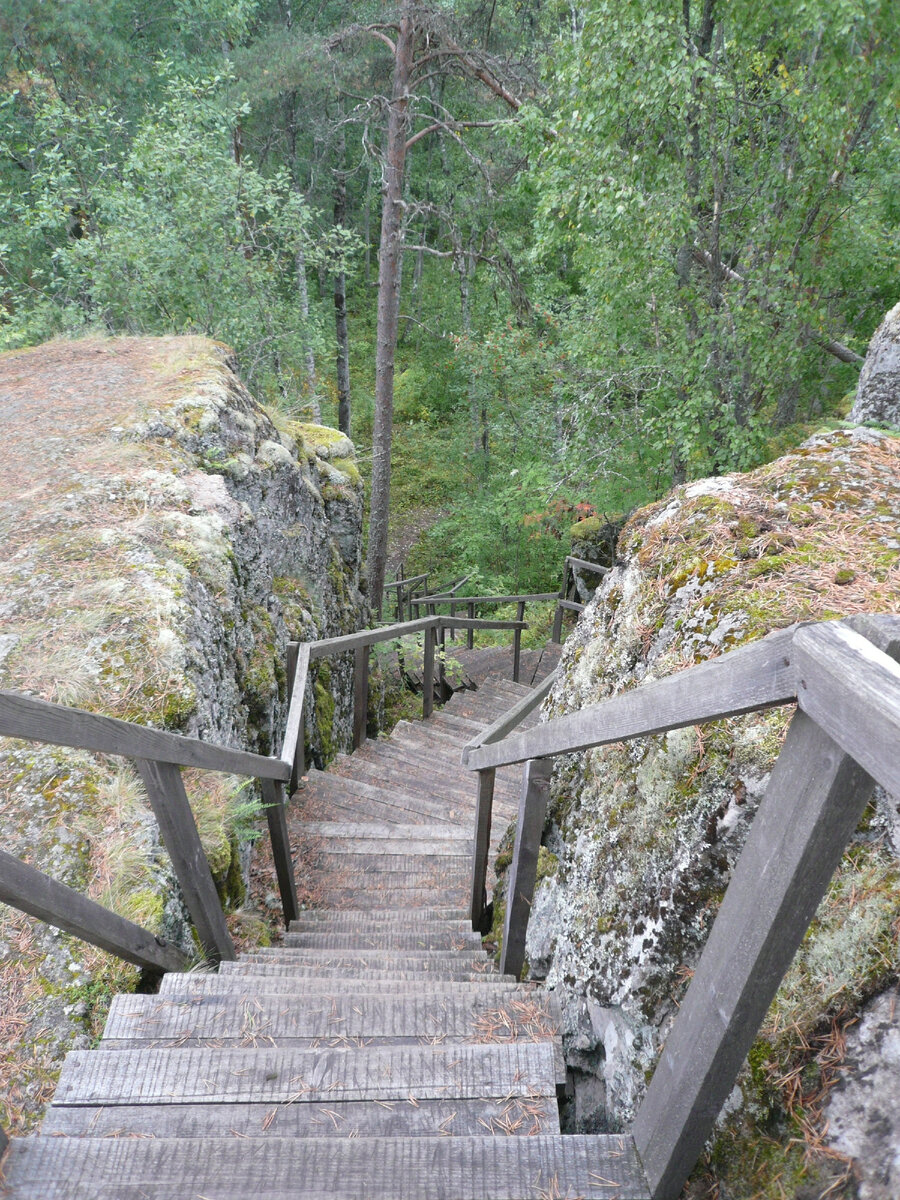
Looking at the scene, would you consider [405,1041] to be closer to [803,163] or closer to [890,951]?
[890,951]

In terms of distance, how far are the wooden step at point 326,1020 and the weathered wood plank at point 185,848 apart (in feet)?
1.36

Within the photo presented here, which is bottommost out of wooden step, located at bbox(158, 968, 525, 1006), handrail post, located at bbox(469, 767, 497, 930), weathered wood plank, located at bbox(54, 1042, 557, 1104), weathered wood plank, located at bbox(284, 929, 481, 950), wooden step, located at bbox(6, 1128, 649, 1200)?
weathered wood plank, located at bbox(284, 929, 481, 950)

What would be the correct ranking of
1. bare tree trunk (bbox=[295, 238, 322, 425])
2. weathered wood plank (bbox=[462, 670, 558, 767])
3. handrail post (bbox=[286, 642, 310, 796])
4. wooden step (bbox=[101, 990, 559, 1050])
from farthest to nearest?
bare tree trunk (bbox=[295, 238, 322, 425]), handrail post (bbox=[286, 642, 310, 796]), weathered wood plank (bbox=[462, 670, 558, 767]), wooden step (bbox=[101, 990, 559, 1050])

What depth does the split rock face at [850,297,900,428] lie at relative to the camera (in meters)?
4.66

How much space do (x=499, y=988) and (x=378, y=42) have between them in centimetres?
1660

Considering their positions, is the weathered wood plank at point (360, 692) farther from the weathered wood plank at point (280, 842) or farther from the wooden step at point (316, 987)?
the wooden step at point (316, 987)

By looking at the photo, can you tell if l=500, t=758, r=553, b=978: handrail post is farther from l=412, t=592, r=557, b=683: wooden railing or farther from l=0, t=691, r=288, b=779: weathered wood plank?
l=412, t=592, r=557, b=683: wooden railing

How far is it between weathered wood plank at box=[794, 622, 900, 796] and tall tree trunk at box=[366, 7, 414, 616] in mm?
11061

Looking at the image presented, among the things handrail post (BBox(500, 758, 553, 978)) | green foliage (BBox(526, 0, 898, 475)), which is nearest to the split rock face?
green foliage (BBox(526, 0, 898, 475))

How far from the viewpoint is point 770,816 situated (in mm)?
1250

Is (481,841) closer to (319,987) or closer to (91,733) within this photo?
(319,987)

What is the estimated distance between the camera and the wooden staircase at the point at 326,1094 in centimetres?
161

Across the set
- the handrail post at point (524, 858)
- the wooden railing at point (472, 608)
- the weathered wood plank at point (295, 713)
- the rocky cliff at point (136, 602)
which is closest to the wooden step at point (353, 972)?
the handrail post at point (524, 858)

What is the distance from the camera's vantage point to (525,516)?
14.2 meters
